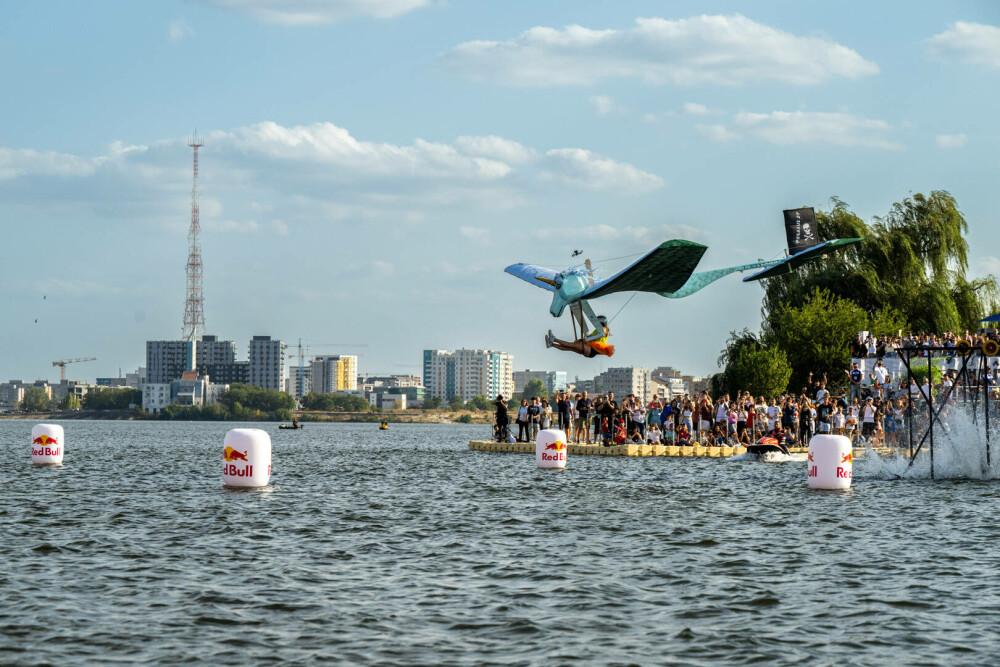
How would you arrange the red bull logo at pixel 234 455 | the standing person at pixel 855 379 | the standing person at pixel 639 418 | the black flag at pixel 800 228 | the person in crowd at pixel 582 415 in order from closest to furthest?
the red bull logo at pixel 234 455 < the standing person at pixel 855 379 < the standing person at pixel 639 418 < the person in crowd at pixel 582 415 < the black flag at pixel 800 228

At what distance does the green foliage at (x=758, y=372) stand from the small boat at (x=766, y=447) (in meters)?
14.0

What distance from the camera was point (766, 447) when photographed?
115 feet

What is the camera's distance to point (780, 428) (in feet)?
125

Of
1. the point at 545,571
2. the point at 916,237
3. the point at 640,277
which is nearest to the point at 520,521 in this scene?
the point at 545,571

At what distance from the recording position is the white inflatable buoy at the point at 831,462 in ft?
78.3

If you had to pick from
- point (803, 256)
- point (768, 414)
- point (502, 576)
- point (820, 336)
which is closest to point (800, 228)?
point (820, 336)

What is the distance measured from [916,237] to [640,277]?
22.7 meters

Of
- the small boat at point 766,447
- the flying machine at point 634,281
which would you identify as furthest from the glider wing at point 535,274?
the small boat at point 766,447

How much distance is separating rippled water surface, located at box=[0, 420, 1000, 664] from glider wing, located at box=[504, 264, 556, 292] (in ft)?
62.3

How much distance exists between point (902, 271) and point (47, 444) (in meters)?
38.8

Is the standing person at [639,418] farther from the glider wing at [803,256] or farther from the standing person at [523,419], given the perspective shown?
the glider wing at [803,256]

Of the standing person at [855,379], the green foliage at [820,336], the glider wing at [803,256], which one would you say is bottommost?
the standing person at [855,379]

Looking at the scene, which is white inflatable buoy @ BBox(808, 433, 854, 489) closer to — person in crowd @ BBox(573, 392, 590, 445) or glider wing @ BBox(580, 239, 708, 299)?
glider wing @ BBox(580, 239, 708, 299)

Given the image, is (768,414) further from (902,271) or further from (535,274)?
(902,271)
